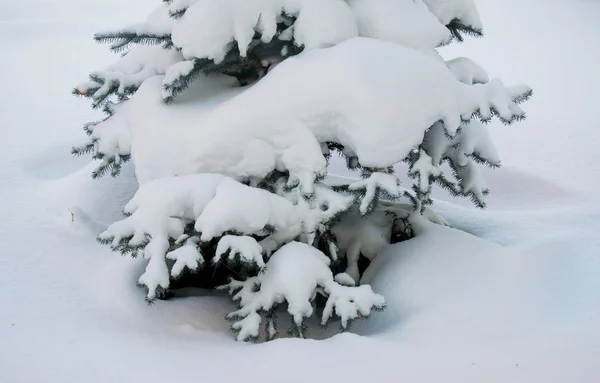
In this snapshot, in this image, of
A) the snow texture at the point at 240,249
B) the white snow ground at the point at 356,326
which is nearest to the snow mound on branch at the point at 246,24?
the snow texture at the point at 240,249

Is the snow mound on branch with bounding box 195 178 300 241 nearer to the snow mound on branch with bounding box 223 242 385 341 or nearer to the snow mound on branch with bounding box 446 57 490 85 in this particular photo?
the snow mound on branch with bounding box 223 242 385 341

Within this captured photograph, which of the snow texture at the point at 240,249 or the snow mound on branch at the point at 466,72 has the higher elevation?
the snow mound on branch at the point at 466,72

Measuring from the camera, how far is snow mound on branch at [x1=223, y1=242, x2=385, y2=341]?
2.50 m

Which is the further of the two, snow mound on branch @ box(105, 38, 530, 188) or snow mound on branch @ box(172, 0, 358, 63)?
snow mound on branch @ box(172, 0, 358, 63)

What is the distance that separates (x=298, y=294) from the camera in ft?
8.18

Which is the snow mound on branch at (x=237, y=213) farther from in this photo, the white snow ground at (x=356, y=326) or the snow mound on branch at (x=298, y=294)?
the white snow ground at (x=356, y=326)

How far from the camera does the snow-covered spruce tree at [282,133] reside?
2.56 meters

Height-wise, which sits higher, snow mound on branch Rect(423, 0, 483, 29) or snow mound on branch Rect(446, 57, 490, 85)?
snow mound on branch Rect(423, 0, 483, 29)

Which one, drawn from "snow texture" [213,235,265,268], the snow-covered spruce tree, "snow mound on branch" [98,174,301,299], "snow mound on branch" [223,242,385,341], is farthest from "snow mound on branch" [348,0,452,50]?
"snow texture" [213,235,265,268]

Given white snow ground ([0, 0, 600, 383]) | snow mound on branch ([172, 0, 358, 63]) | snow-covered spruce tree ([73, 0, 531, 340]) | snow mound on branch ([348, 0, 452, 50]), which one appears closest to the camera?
white snow ground ([0, 0, 600, 383])

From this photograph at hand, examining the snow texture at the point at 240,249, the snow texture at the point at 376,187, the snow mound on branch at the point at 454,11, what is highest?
the snow mound on branch at the point at 454,11

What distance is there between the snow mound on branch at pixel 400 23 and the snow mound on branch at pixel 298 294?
1270mm

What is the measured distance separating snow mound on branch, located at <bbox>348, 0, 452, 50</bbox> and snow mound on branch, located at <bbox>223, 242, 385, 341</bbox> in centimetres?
127

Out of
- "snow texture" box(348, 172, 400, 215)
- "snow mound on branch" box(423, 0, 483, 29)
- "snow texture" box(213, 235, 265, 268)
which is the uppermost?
"snow mound on branch" box(423, 0, 483, 29)
